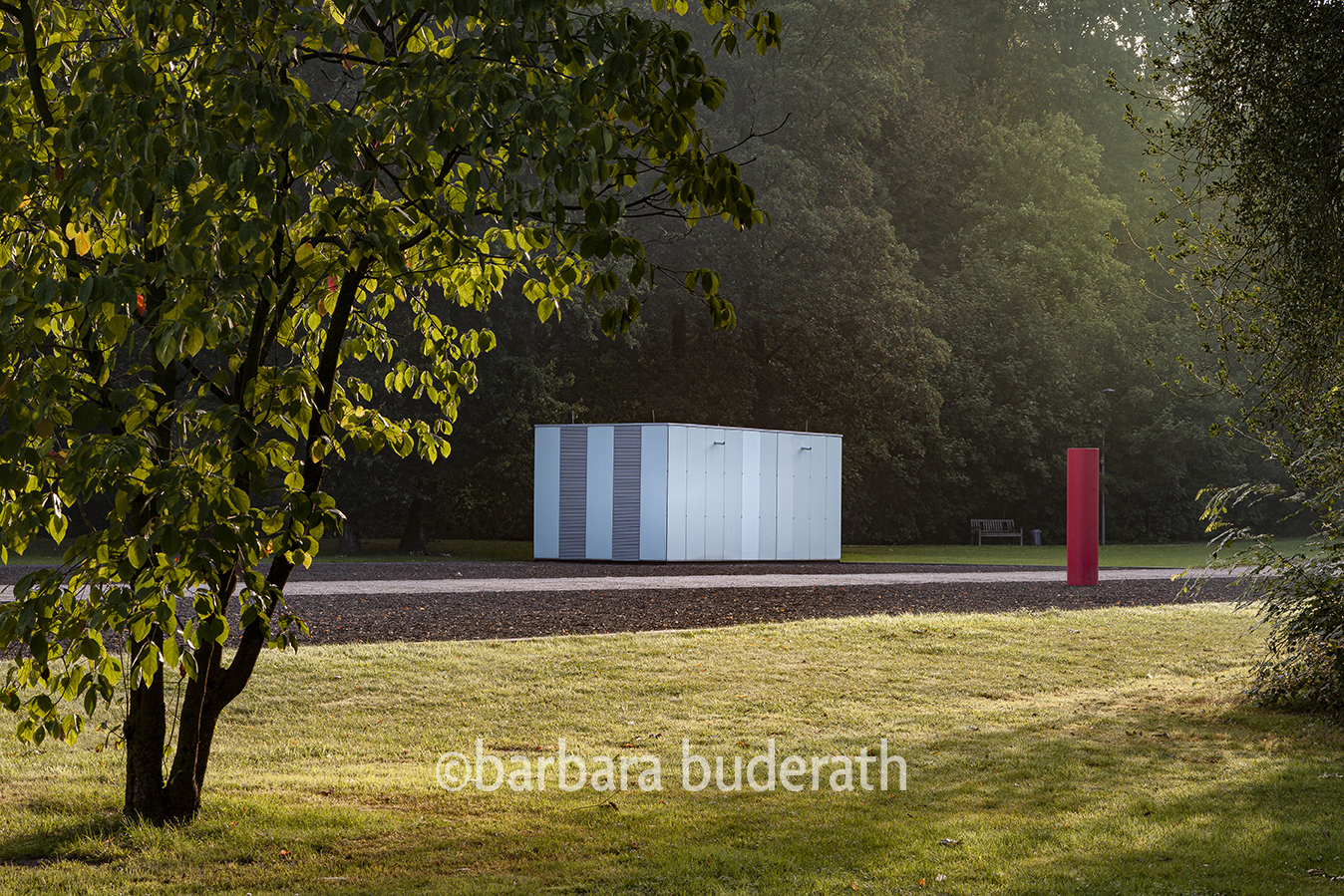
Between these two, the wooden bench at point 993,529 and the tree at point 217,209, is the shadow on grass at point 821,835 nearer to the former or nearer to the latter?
the tree at point 217,209

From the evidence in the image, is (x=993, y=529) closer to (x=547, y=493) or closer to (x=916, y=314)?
(x=916, y=314)

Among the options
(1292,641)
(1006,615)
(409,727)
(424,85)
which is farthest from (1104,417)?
(424,85)

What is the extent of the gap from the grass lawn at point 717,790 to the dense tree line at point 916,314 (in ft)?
58.4

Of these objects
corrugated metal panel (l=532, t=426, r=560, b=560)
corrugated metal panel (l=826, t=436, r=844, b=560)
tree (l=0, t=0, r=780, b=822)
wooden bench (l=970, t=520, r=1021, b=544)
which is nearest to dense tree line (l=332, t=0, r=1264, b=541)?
wooden bench (l=970, t=520, r=1021, b=544)

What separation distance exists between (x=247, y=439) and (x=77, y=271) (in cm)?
73

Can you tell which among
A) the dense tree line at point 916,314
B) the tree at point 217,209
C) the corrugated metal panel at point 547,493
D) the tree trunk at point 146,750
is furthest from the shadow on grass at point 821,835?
the dense tree line at point 916,314

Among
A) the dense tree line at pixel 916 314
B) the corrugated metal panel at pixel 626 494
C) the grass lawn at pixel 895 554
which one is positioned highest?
the dense tree line at pixel 916 314

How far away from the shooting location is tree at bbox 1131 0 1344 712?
7562mm

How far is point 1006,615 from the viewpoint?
13.5m

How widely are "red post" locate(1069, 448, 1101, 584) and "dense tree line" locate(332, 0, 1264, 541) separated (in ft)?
29.9

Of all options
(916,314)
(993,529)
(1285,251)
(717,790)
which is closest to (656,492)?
(916,314)

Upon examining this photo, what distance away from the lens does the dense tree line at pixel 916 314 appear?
3070 centimetres

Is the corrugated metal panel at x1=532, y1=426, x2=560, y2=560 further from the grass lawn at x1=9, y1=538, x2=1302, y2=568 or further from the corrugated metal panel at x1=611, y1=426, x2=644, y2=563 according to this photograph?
the grass lawn at x1=9, y1=538, x2=1302, y2=568

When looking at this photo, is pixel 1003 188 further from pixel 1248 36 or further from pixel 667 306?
pixel 1248 36
